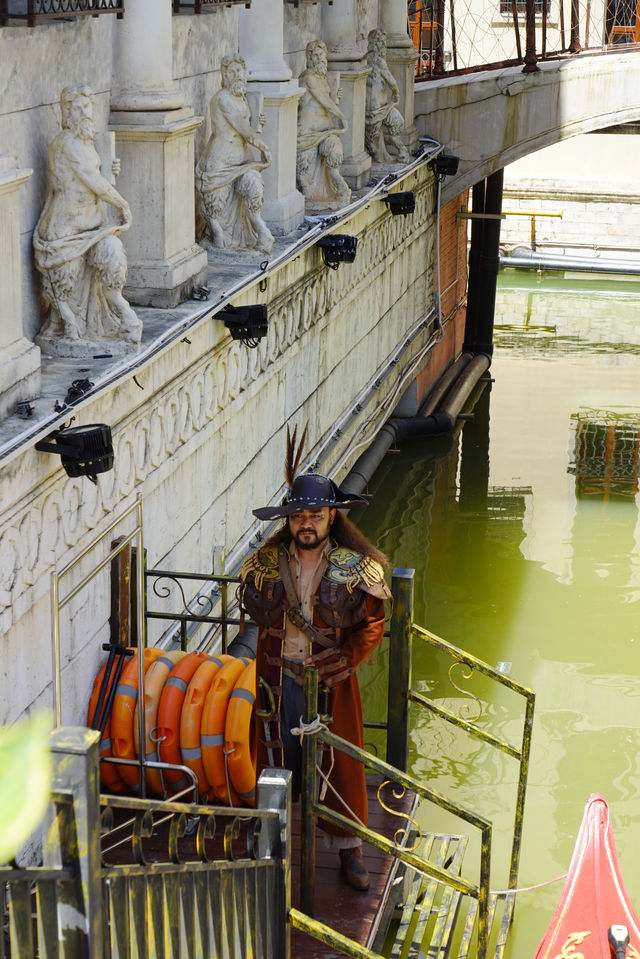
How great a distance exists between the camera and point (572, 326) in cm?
2242

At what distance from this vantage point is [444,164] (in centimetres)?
1595

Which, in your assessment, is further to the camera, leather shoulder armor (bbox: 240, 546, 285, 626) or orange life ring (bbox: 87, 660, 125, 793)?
orange life ring (bbox: 87, 660, 125, 793)

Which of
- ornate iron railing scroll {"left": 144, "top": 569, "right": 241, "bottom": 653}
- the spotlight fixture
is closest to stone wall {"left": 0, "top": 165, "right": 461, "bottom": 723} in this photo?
ornate iron railing scroll {"left": 144, "top": 569, "right": 241, "bottom": 653}

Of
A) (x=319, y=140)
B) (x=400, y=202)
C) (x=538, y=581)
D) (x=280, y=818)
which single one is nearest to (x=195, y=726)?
(x=280, y=818)

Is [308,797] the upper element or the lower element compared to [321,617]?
lower

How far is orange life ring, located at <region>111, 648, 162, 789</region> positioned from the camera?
6.54 metres

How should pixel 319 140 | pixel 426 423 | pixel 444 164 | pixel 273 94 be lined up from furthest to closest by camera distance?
pixel 426 423 < pixel 444 164 < pixel 319 140 < pixel 273 94

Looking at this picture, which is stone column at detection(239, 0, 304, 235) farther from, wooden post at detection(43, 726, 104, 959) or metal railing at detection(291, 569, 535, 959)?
wooden post at detection(43, 726, 104, 959)

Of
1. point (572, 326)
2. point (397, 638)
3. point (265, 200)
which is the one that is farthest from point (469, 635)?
point (572, 326)

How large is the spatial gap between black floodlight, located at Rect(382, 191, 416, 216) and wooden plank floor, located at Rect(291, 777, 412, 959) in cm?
788

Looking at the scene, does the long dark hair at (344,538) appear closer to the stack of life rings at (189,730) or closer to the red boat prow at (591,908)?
the stack of life rings at (189,730)

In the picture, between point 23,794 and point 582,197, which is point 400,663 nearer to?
→ point 23,794

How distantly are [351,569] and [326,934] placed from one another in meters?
1.62

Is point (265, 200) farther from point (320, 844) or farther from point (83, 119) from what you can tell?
point (320, 844)
